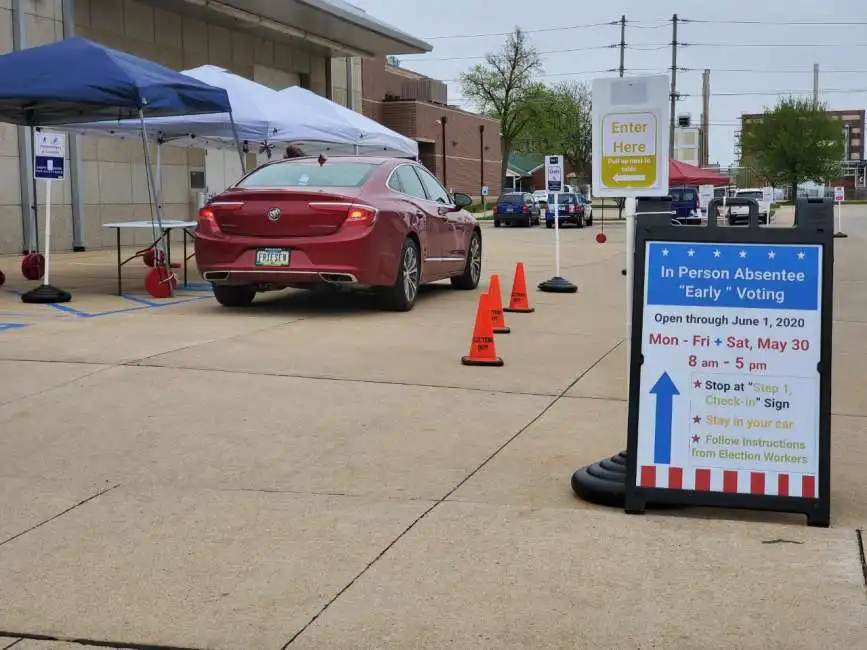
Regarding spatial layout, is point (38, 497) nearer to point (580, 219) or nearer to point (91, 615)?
point (91, 615)

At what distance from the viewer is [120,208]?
2344 cm

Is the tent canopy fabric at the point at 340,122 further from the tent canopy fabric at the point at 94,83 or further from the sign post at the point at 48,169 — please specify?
the sign post at the point at 48,169

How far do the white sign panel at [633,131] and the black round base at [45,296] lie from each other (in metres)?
7.98

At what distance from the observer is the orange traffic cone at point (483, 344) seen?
26.3ft

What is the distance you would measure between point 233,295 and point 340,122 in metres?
7.16

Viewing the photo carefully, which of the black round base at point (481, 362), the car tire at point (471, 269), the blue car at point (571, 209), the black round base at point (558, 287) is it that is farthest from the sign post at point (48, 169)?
the blue car at point (571, 209)

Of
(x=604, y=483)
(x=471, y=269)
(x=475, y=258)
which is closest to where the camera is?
(x=604, y=483)

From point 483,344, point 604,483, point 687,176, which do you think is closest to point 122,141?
point 483,344

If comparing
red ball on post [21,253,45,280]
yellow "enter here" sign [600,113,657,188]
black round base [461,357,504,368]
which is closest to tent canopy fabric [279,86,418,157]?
red ball on post [21,253,45,280]

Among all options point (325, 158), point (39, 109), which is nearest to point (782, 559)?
point (325, 158)

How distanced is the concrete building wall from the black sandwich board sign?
17978mm

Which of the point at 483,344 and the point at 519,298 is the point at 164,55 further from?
the point at 483,344

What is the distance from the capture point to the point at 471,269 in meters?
13.8

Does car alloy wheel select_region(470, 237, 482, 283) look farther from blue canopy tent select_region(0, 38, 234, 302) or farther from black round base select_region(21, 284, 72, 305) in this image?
black round base select_region(21, 284, 72, 305)
